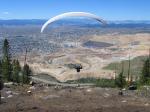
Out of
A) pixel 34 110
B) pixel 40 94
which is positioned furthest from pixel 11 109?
pixel 40 94

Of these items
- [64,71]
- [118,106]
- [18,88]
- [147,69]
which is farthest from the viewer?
[64,71]

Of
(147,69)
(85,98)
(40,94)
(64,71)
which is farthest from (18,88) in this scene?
(64,71)

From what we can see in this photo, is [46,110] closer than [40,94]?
Yes

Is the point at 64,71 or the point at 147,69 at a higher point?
the point at 147,69

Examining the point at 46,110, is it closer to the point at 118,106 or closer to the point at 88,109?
the point at 88,109

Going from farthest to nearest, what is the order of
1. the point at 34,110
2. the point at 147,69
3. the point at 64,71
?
the point at 64,71, the point at 147,69, the point at 34,110

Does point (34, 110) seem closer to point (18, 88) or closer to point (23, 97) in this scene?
point (23, 97)
